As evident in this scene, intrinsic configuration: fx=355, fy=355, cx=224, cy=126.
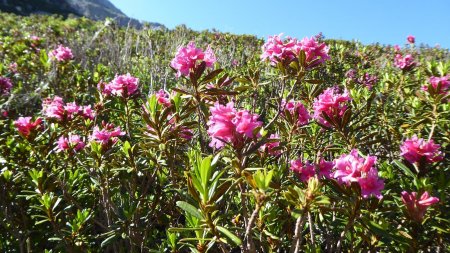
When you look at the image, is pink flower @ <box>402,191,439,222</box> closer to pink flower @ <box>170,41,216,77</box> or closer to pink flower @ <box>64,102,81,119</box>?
pink flower @ <box>170,41,216,77</box>

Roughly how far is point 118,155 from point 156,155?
37 cm

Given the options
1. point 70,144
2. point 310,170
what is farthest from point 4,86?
point 310,170

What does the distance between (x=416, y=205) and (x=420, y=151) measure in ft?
1.40

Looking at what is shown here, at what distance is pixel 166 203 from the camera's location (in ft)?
8.82

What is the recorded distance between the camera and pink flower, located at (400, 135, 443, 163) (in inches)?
76.6

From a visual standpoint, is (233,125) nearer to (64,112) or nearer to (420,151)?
(420,151)

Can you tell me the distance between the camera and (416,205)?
166cm

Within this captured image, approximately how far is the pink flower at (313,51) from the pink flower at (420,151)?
0.74 metres

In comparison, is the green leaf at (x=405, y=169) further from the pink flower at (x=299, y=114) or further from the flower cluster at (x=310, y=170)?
the pink flower at (x=299, y=114)

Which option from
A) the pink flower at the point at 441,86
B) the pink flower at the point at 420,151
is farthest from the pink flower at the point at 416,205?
the pink flower at the point at 441,86

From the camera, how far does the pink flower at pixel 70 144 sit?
8.72ft

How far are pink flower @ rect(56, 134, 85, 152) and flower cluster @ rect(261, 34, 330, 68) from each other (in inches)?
61.7

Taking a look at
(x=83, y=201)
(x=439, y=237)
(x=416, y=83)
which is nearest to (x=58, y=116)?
(x=83, y=201)

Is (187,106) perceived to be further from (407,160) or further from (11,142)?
(11,142)
